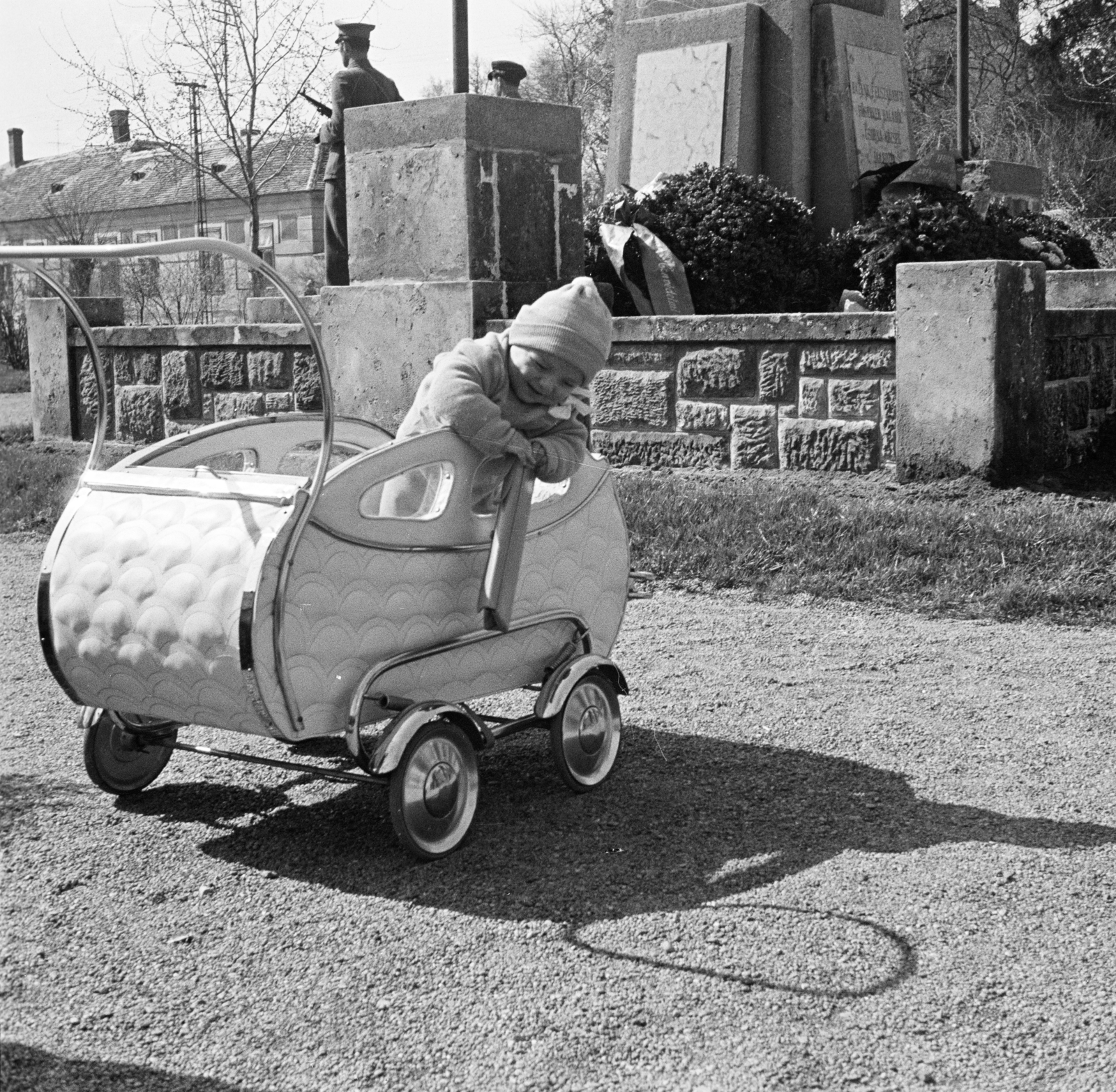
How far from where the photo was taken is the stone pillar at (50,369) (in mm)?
10281

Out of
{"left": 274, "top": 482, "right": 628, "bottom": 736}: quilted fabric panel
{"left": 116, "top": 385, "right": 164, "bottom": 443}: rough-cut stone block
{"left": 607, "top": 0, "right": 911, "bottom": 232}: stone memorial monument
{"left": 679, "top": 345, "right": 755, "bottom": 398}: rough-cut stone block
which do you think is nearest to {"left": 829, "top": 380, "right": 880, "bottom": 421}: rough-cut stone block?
{"left": 679, "top": 345, "right": 755, "bottom": 398}: rough-cut stone block

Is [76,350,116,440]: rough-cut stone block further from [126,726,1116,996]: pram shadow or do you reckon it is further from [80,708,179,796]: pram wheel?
[126,726,1116,996]: pram shadow

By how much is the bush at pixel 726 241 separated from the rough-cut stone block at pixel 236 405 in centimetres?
225

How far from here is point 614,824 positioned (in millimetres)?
3381

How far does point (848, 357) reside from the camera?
714 centimetres

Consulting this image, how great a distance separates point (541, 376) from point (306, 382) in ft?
19.4

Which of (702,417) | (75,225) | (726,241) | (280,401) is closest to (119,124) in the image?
(280,401)

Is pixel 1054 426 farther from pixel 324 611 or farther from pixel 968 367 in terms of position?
pixel 324 611

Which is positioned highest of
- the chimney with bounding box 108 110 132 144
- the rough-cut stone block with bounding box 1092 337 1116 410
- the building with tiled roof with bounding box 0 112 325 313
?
the building with tiled roof with bounding box 0 112 325 313

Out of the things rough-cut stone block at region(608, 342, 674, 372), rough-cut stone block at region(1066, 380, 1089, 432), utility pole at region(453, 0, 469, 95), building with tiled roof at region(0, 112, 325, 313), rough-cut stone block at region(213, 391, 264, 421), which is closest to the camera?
rough-cut stone block at region(1066, 380, 1089, 432)

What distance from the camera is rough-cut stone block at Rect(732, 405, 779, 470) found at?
7426 millimetres

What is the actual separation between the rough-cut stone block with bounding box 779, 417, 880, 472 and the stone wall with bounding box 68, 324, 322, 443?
306cm

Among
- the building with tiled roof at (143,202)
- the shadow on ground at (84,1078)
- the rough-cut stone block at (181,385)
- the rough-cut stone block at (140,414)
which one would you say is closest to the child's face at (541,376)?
the shadow on ground at (84,1078)

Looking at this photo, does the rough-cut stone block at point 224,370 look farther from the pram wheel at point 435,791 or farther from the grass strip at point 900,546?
the pram wheel at point 435,791
